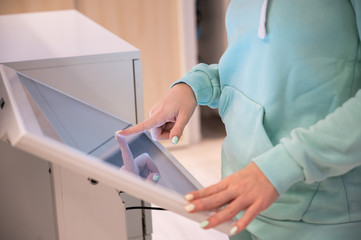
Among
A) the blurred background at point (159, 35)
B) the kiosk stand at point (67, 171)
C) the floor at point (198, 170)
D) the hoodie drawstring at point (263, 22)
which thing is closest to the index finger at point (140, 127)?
the kiosk stand at point (67, 171)

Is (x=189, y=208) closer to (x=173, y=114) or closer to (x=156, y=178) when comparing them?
(x=156, y=178)

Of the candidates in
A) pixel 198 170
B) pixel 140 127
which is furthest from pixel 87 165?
pixel 198 170

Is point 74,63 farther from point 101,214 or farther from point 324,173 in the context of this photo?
point 324,173

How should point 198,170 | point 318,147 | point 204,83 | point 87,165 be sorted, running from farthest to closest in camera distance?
point 198,170, point 204,83, point 318,147, point 87,165

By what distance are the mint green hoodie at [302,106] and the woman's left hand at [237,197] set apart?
0.09ft

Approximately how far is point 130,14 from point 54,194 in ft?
6.63

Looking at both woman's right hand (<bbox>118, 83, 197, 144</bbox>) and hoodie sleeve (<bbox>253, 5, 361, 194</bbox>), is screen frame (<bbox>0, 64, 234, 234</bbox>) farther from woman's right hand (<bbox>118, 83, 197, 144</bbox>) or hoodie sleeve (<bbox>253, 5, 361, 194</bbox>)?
woman's right hand (<bbox>118, 83, 197, 144</bbox>)

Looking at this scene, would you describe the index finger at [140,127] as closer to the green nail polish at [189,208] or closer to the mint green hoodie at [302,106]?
the mint green hoodie at [302,106]

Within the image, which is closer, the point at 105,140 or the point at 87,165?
the point at 87,165

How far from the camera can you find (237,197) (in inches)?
21.6

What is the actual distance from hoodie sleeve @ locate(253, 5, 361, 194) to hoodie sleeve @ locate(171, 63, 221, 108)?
256 millimetres

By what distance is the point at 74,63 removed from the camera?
40.2 inches

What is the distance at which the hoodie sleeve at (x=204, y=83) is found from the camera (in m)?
0.83

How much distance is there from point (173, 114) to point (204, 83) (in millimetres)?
89
